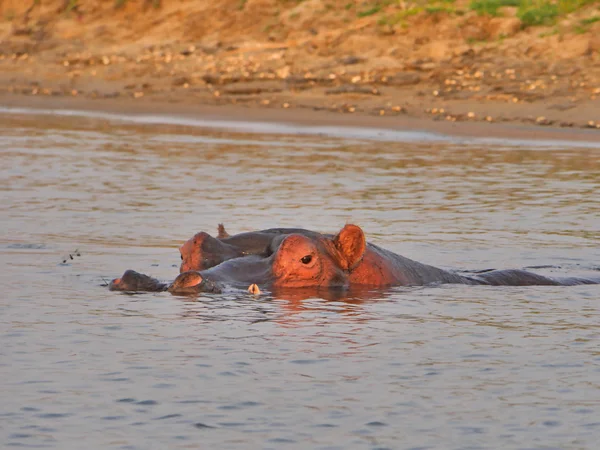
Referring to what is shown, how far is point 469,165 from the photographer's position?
15.3 metres

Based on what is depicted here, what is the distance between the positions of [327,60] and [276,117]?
220cm

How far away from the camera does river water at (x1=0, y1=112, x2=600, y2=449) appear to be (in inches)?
187

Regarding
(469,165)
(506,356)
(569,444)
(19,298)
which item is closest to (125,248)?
(19,298)

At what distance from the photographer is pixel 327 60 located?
76.2 ft

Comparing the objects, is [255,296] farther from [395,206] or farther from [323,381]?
[395,206]

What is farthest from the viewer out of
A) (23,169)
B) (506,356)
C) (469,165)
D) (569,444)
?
(469,165)

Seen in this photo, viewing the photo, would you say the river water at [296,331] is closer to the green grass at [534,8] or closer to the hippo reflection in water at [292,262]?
the hippo reflection in water at [292,262]

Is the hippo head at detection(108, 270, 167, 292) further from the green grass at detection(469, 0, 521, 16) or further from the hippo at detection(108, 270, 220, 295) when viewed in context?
the green grass at detection(469, 0, 521, 16)

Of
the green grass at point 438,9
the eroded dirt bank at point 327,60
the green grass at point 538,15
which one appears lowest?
the eroded dirt bank at point 327,60

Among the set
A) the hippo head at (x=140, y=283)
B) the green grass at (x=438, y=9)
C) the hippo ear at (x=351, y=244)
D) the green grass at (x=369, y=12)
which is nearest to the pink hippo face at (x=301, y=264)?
the hippo ear at (x=351, y=244)

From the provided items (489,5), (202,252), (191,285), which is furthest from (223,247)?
(489,5)

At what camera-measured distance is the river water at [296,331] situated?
476 cm

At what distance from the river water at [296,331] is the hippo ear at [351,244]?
21cm

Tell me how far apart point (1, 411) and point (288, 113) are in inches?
666
